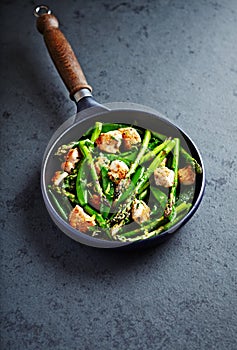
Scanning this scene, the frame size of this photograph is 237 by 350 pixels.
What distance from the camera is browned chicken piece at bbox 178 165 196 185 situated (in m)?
1.60

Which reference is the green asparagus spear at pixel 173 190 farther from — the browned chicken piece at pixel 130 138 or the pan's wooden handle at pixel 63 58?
the pan's wooden handle at pixel 63 58

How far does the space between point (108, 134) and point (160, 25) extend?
683 millimetres

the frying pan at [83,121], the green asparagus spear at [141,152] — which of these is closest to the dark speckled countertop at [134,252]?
the frying pan at [83,121]

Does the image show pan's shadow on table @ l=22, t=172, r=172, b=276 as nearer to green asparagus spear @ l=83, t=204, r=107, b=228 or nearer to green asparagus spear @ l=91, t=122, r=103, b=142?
green asparagus spear @ l=83, t=204, r=107, b=228

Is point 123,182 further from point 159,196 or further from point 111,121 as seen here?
point 111,121

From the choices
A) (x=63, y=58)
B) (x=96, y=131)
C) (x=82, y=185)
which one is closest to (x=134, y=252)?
(x=82, y=185)

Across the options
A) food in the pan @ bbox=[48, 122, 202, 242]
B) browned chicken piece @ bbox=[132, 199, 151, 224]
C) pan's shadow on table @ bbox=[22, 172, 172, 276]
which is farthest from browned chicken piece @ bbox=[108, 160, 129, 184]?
pan's shadow on table @ bbox=[22, 172, 172, 276]

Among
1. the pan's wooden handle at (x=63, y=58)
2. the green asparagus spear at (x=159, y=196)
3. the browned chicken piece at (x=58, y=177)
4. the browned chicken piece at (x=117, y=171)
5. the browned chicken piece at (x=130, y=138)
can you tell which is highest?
the pan's wooden handle at (x=63, y=58)

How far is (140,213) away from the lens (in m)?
1.53

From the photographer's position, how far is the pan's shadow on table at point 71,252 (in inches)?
63.1

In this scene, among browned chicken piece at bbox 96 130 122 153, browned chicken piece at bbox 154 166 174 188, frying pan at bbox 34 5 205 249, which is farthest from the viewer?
browned chicken piece at bbox 96 130 122 153

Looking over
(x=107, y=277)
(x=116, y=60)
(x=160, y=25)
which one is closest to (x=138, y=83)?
(x=116, y=60)

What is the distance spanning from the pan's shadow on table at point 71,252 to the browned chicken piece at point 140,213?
96 millimetres

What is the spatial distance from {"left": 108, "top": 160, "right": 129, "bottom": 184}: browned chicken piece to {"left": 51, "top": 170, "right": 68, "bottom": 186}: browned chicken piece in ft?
0.45
